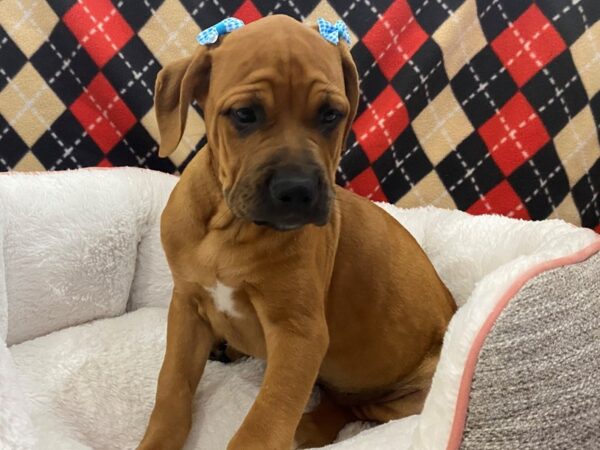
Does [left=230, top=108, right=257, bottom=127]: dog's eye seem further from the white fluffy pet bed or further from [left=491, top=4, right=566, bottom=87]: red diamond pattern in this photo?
[left=491, top=4, right=566, bottom=87]: red diamond pattern

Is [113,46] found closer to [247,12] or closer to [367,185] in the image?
[247,12]

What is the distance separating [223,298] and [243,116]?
0.40 m

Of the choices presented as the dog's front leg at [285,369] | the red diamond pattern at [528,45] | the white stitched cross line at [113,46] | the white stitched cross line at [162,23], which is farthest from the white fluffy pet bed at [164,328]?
the red diamond pattern at [528,45]

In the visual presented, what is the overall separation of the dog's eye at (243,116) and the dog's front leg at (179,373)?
48 cm

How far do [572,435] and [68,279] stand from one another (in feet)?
4.37

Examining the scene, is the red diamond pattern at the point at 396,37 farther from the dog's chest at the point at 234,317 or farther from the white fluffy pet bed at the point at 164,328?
the dog's chest at the point at 234,317

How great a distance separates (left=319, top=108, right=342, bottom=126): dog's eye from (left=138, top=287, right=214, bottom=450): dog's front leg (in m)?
0.52

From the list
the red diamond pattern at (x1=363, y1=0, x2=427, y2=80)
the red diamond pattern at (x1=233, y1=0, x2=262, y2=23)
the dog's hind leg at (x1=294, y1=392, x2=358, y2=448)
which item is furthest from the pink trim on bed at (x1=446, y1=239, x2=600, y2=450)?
the red diamond pattern at (x1=233, y1=0, x2=262, y2=23)

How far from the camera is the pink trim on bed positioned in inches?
41.1

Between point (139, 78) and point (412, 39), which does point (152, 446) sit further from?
point (412, 39)

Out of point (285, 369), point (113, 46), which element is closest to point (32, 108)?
point (113, 46)

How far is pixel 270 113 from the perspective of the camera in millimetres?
1210

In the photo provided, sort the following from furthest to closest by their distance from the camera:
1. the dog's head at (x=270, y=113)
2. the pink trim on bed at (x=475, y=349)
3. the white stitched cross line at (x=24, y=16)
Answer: the white stitched cross line at (x=24, y=16)
the dog's head at (x=270, y=113)
the pink trim on bed at (x=475, y=349)

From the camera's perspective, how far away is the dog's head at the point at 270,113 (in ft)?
3.81
